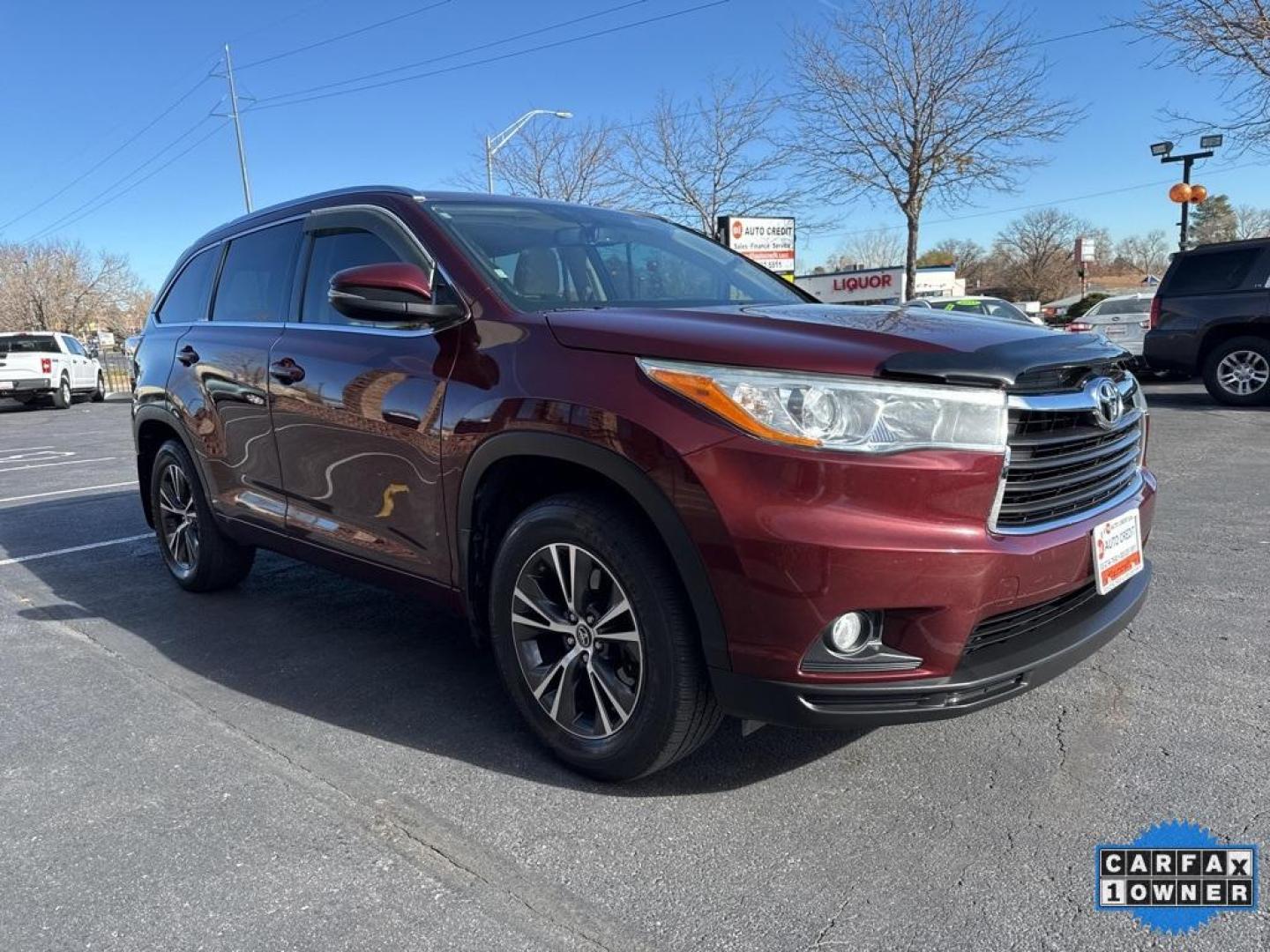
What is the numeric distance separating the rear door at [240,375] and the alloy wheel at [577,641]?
1641 millimetres

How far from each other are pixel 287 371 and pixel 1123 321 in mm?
15189

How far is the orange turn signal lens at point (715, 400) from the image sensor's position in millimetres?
2197

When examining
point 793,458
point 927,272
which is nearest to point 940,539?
point 793,458

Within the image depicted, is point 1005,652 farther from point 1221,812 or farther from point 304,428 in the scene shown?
point 304,428

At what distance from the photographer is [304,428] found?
362 cm

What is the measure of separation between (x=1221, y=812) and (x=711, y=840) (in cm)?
134

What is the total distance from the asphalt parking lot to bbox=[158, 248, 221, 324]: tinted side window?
1.75 metres

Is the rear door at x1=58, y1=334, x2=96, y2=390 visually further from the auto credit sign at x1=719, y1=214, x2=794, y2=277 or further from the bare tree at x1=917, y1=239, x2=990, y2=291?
the bare tree at x1=917, y1=239, x2=990, y2=291

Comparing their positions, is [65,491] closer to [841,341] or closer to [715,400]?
[715,400]

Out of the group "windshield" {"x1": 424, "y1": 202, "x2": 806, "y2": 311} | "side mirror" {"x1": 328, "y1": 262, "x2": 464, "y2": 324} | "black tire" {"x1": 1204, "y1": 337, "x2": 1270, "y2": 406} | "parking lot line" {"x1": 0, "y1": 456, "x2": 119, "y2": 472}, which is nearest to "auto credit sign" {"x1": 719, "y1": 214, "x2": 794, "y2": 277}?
"black tire" {"x1": 1204, "y1": 337, "x2": 1270, "y2": 406}

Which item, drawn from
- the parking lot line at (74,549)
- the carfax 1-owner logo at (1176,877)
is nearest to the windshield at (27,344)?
the parking lot line at (74,549)

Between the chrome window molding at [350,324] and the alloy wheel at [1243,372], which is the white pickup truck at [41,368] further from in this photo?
the alloy wheel at [1243,372]

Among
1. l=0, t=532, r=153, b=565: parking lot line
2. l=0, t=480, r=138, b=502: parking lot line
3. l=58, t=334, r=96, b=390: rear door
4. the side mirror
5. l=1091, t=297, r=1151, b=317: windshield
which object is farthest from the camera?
l=58, t=334, r=96, b=390: rear door

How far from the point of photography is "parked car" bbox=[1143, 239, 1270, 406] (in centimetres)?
1042
